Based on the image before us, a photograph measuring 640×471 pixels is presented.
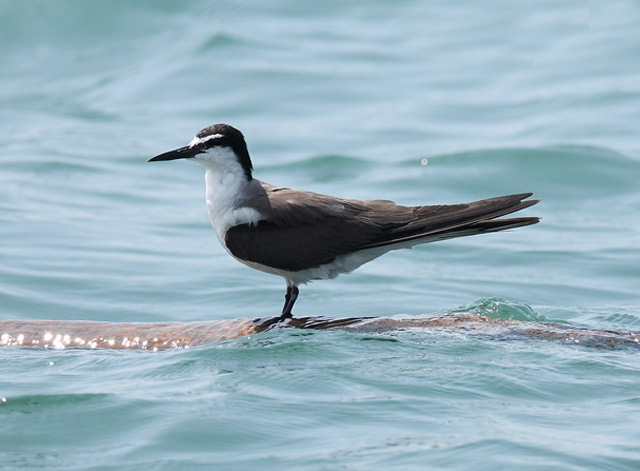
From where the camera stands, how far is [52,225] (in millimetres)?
12766

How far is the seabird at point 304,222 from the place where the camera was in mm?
7387

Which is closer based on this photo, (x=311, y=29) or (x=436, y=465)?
(x=436, y=465)

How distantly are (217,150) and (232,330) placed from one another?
150 centimetres

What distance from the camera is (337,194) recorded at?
1402 centimetres

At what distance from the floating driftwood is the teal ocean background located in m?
0.10

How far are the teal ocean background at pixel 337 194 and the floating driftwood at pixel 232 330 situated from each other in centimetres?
10

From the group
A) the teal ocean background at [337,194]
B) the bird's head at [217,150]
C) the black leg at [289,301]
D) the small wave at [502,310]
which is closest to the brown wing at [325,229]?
the black leg at [289,301]

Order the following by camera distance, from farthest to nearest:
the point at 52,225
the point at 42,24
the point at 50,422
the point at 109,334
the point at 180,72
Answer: the point at 42,24
the point at 180,72
the point at 52,225
the point at 109,334
the point at 50,422

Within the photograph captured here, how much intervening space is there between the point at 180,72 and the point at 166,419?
582 inches

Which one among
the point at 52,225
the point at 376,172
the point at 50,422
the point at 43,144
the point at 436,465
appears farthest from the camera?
the point at 43,144

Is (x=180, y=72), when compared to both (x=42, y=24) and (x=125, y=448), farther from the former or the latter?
(x=125, y=448)

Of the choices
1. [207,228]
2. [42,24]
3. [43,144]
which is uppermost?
[42,24]

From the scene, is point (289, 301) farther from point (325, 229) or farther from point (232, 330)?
point (232, 330)

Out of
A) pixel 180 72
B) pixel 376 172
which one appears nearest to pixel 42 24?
pixel 180 72
